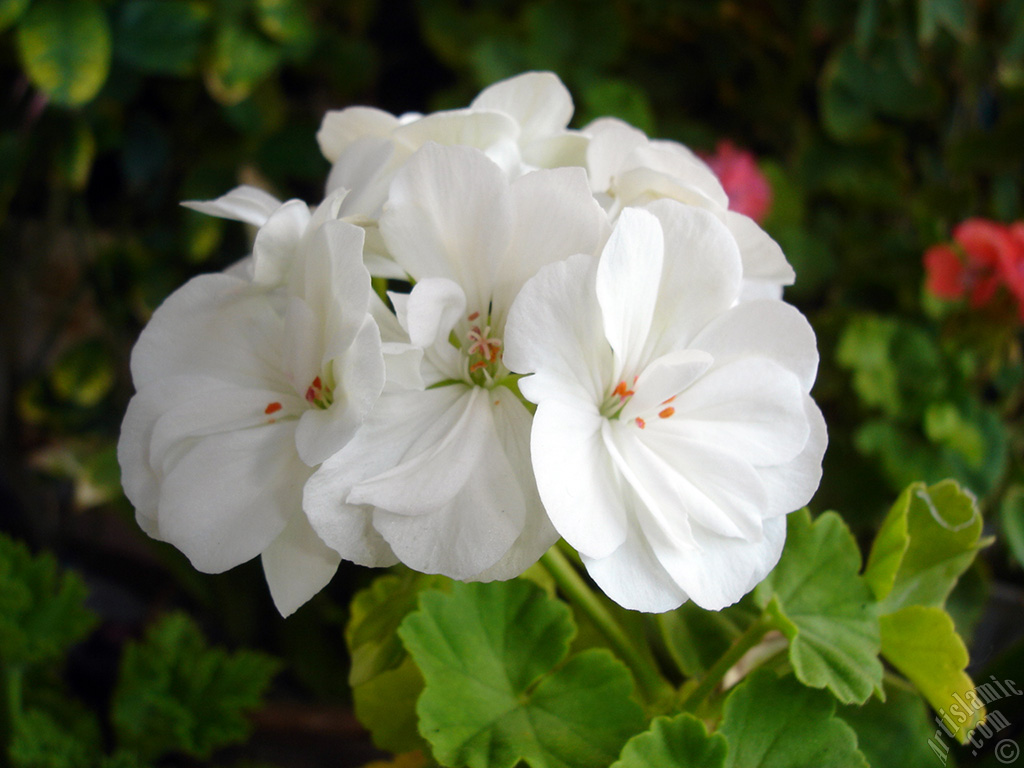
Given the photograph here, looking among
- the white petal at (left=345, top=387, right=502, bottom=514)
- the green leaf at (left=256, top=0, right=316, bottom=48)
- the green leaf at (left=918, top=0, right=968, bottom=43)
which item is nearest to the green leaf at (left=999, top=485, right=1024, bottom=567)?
the green leaf at (left=918, top=0, right=968, bottom=43)

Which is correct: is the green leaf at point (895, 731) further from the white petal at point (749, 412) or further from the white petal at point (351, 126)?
the white petal at point (351, 126)

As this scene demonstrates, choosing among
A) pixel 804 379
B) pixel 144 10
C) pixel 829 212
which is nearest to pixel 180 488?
pixel 804 379

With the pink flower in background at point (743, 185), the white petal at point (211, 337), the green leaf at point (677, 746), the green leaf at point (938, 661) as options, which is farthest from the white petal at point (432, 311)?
the pink flower in background at point (743, 185)

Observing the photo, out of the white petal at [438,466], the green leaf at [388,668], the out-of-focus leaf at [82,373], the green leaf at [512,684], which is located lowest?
the out-of-focus leaf at [82,373]

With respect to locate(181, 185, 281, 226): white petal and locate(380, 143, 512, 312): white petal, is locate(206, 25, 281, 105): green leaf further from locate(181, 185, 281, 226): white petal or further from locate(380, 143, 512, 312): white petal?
locate(380, 143, 512, 312): white petal

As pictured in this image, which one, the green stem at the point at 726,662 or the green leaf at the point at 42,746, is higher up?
the green stem at the point at 726,662

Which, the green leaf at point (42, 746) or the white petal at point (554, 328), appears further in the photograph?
the green leaf at point (42, 746)

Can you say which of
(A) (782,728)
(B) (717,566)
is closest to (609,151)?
(B) (717,566)
